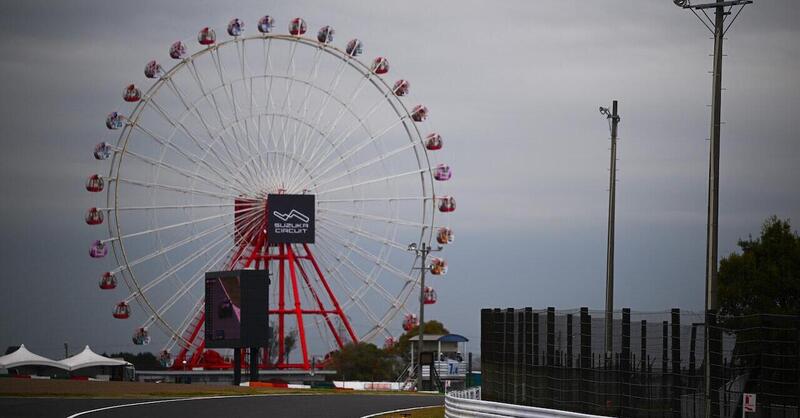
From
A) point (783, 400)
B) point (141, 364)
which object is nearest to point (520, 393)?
point (783, 400)

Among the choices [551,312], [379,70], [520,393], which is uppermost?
[379,70]

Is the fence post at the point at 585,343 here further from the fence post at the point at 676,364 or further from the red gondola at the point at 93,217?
the red gondola at the point at 93,217

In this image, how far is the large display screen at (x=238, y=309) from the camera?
224 ft

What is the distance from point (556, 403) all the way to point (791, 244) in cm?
5096

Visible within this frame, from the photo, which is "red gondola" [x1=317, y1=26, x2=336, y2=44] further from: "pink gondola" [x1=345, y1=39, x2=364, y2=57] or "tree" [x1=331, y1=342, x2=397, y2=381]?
"tree" [x1=331, y1=342, x2=397, y2=381]

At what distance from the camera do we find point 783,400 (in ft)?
54.5

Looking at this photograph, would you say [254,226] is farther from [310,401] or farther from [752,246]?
[310,401]

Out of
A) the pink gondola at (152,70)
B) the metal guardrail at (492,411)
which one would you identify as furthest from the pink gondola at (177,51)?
the metal guardrail at (492,411)

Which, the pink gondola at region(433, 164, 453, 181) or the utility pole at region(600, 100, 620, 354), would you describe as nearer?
the utility pole at region(600, 100, 620, 354)

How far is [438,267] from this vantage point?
271ft

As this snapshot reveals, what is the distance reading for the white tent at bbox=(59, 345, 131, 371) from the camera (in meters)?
89.1

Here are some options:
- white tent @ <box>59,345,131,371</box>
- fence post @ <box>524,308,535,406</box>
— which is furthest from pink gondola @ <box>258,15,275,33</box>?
fence post @ <box>524,308,535,406</box>

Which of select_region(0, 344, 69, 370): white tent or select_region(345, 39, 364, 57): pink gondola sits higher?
select_region(345, 39, 364, 57): pink gondola

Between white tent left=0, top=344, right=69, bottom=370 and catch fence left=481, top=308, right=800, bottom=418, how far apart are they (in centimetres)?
6797
